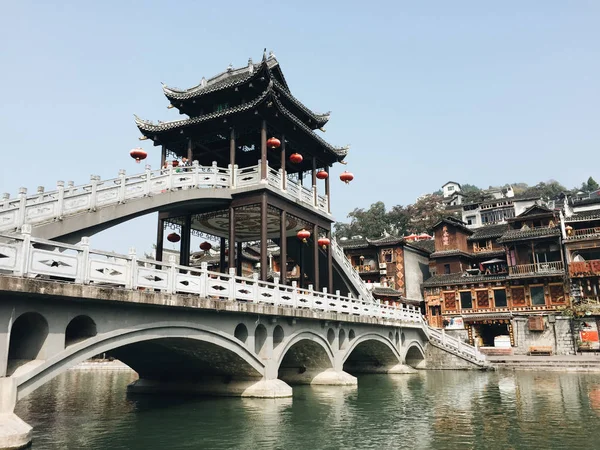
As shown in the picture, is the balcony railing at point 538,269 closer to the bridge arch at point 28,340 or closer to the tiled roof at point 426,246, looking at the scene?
the tiled roof at point 426,246

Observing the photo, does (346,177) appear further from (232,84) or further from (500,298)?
(500,298)

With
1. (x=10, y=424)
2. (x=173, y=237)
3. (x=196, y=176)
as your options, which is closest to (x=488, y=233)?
(x=173, y=237)

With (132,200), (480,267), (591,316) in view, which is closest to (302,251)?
(132,200)

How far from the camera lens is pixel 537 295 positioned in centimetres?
4534

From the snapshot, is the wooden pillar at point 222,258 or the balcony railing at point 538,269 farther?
the balcony railing at point 538,269

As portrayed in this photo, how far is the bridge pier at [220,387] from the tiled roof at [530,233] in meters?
33.7

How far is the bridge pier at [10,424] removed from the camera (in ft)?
33.6

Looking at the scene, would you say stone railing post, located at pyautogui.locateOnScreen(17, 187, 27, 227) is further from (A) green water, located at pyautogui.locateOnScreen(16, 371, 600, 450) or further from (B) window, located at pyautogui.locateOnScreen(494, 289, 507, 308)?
(B) window, located at pyautogui.locateOnScreen(494, 289, 507, 308)

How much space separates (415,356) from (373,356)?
4.63 meters

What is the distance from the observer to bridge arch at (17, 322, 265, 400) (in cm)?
1170

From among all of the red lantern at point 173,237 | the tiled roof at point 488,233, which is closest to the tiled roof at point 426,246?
the tiled roof at point 488,233

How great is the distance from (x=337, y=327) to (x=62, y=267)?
667 inches

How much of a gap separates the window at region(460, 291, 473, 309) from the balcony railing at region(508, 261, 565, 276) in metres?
4.71

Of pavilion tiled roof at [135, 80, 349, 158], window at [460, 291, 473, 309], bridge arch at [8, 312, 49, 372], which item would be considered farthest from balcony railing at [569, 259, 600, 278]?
bridge arch at [8, 312, 49, 372]
